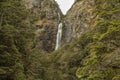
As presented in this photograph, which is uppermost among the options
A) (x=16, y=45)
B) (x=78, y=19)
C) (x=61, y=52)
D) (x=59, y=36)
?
(x=16, y=45)

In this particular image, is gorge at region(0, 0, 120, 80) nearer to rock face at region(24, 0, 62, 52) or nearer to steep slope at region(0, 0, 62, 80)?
steep slope at region(0, 0, 62, 80)

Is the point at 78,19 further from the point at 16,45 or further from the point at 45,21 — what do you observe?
the point at 16,45

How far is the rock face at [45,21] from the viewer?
81.4 metres

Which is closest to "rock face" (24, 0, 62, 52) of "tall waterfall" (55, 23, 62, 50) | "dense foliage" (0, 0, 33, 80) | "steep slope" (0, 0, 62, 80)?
"tall waterfall" (55, 23, 62, 50)

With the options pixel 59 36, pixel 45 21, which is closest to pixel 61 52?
pixel 59 36

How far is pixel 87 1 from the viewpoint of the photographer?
80250 millimetres

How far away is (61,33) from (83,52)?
36728 millimetres

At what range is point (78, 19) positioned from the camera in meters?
77.0

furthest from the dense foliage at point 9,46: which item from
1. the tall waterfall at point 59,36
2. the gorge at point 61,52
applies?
the tall waterfall at point 59,36

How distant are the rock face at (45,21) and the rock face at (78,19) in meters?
3.74

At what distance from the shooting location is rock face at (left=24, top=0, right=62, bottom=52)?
81.4 metres

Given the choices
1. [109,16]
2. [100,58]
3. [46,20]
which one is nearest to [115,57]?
[100,58]

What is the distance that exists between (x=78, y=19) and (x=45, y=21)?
12.2m

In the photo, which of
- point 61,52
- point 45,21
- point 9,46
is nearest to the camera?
point 9,46
